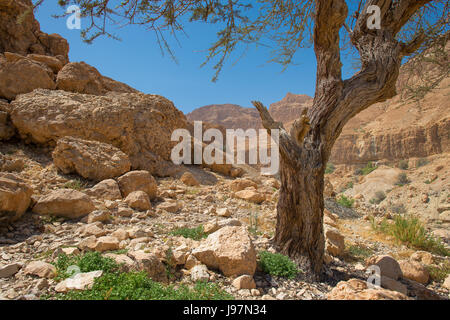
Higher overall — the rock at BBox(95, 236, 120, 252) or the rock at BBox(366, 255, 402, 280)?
the rock at BBox(95, 236, 120, 252)

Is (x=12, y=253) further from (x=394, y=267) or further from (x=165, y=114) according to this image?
(x=165, y=114)

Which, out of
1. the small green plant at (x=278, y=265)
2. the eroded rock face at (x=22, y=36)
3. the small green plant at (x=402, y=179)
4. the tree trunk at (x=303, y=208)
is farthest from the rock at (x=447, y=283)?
the small green plant at (x=402, y=179)

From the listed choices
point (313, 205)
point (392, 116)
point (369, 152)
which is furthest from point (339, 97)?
point (392, 116)

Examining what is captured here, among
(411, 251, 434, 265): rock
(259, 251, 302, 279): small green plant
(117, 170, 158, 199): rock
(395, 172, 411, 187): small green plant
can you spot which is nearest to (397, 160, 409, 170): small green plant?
(395, 172, 411, 187): small green plant

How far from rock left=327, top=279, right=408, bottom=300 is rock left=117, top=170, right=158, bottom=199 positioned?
3658 millimetres

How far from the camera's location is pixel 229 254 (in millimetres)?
2299

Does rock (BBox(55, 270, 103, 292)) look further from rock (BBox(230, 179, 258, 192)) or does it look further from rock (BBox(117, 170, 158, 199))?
rock (BBox(230, 179, 258, 192))

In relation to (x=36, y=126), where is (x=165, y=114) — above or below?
above

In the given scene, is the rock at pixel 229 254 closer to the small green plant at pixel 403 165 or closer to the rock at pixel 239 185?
the rock at pixel 239 185

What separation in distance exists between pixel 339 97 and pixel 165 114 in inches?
210

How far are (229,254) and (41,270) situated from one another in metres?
1.58

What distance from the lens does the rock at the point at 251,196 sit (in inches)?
219

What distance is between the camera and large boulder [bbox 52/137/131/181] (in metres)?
4.63

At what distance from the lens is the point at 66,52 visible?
33.6ft
